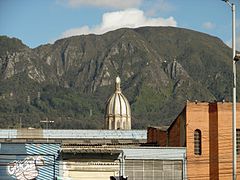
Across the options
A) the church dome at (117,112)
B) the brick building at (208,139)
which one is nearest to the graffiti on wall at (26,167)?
the brick building at (208,139)

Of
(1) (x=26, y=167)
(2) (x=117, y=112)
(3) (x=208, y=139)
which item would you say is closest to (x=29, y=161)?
(1) (x=26, y=167)

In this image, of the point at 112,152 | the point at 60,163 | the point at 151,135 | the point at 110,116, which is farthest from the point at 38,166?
the point at 110,116

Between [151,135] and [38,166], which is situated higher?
[151,135]

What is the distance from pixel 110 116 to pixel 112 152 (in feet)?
214

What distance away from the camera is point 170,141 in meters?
48.0

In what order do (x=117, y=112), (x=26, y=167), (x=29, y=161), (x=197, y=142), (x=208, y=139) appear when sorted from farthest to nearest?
(x=117, y=112), (x=197, y=142), (x=208, y=139), (x=29, y=161), (x=26, y=167)

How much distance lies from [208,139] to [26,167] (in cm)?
1181

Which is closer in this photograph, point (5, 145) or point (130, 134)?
point (5, 145)

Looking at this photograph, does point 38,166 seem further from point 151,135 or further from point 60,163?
point 151,135

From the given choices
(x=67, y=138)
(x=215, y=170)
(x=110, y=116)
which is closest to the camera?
(x=215, y=170)

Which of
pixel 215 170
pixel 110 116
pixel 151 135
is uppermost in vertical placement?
pixel 110 116

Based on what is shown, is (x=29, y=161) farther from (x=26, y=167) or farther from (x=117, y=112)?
(x=117, y=112)

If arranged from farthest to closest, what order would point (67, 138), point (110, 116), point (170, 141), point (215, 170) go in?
point (110, 116), point (67, 138), point (170, 141), point (215, 170)

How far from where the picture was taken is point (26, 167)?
42.1 m
